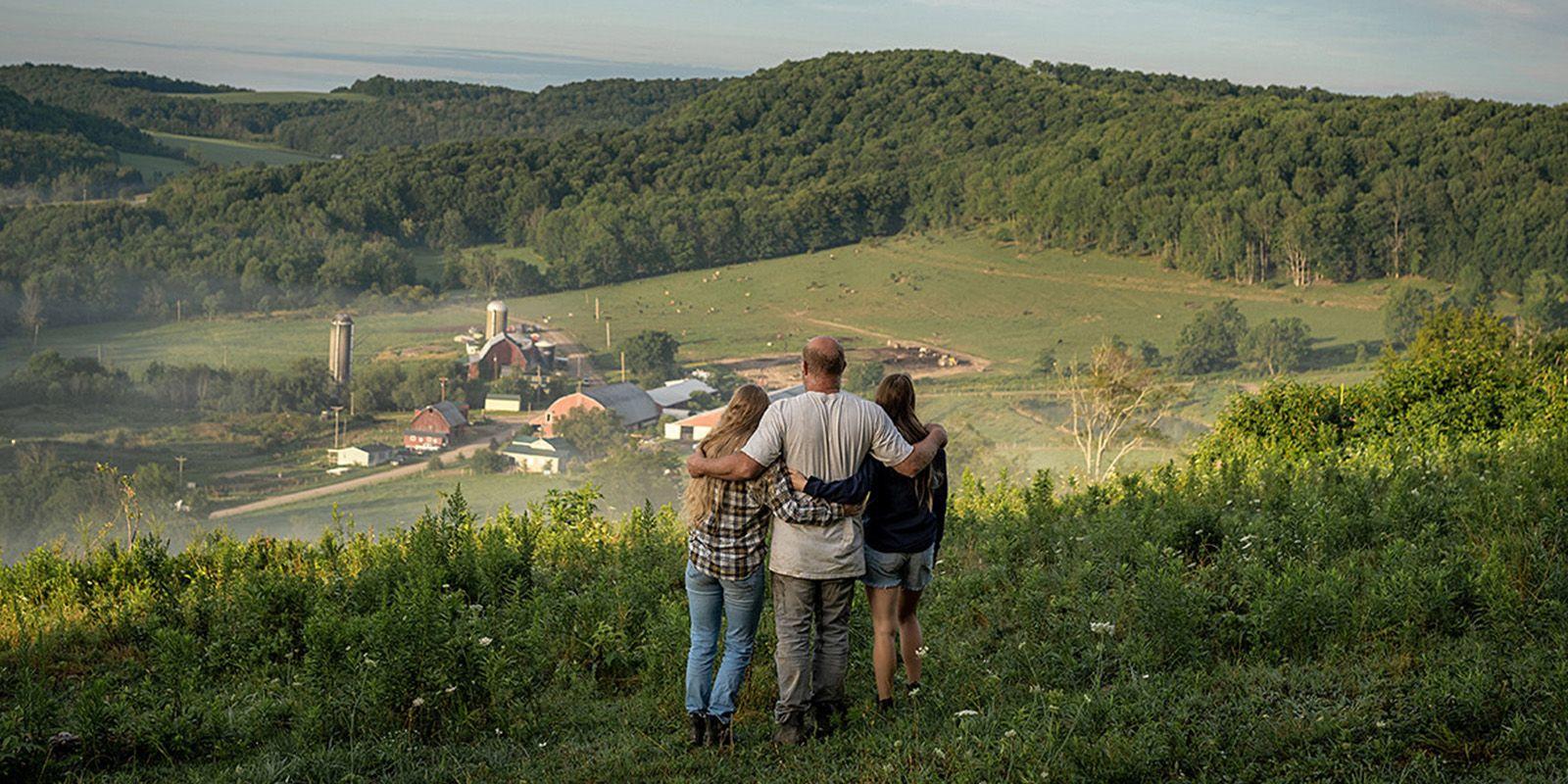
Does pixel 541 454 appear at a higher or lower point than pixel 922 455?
lower

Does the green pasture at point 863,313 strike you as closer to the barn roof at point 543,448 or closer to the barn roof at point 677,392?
the barn roof at point 677,392

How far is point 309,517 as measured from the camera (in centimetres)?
6181

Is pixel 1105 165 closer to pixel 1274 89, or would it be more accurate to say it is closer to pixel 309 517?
pixel 1274 89

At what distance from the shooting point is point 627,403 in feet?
256

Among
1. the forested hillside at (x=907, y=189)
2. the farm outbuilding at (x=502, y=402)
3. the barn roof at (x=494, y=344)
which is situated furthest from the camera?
the forested hillside at (x=907, y=189)

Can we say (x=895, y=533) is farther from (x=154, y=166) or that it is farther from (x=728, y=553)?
(x=154, y=166)

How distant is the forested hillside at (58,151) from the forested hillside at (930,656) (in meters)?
136

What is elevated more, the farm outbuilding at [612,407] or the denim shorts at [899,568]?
the denim shorts at [899,568]

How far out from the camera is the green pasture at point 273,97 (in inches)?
6053

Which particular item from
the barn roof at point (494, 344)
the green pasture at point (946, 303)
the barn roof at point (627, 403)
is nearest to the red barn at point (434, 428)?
the barn roof at point (627, 403)

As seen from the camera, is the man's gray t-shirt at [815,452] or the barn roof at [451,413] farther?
the barn roof at [451,413]

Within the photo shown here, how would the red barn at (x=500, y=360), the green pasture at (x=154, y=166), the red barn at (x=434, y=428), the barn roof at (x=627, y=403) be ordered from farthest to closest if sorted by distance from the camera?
1. the green pasture at (x=154, y=166)
2. the red barn at (x=500, y=360)
3. the barn roof at (x=627, y=403)
4. the red barn at (x=434, y=428)

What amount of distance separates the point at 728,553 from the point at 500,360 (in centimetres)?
8865

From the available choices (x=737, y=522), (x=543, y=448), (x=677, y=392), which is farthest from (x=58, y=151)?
(x=737, y=522)
